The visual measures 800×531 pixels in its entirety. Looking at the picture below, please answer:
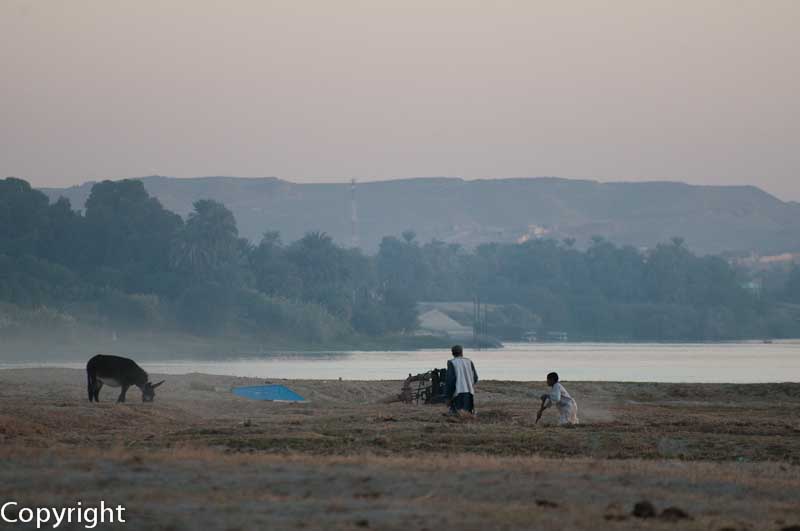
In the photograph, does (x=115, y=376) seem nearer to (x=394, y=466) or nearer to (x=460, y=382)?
(x=460, y=382)

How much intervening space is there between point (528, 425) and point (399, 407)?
6.45 meters

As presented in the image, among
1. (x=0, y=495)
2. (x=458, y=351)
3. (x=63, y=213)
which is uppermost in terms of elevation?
(x=63, y=213)

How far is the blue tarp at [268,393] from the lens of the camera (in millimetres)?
40281

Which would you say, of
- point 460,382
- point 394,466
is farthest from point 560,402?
point 394,466

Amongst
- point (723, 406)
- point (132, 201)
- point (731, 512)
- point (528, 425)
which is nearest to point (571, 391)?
point (723, 406)

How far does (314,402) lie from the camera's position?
1580 inches

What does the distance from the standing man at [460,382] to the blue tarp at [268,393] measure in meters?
12.2

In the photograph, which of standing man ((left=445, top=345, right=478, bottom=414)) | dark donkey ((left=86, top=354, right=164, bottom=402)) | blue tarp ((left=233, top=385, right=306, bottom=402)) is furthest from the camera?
blue tarp ((left=233, top=385, right=306, bottom=402))

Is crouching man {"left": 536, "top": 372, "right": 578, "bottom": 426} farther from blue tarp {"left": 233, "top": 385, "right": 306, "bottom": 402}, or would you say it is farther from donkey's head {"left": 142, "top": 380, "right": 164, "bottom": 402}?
blue tarp {"left": 233, "top": 385, "right": 306, "bottom": 402}

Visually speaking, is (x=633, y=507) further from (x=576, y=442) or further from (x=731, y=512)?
(x=576, y=442)

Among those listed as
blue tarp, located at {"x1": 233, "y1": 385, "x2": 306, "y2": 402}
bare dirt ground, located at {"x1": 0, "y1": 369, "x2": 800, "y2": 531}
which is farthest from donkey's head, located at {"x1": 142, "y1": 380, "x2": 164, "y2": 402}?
blue tarp, located at {"x1": 233, "y1": 385, "x2": 306, "y2": 402}

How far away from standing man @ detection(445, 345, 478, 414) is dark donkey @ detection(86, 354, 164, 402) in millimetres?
8861

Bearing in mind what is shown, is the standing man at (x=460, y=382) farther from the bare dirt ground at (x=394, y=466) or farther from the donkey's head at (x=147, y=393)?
the donkey's head at (x=147, y=393)

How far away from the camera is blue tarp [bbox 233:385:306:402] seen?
1586 inches
